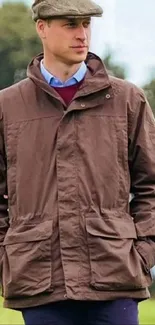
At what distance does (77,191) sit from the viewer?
4.67 m

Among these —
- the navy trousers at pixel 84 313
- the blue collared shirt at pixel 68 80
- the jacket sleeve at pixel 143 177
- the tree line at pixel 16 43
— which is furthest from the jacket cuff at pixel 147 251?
the tree line at pixel 16 43

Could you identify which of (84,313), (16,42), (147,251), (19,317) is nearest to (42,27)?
(147,251)

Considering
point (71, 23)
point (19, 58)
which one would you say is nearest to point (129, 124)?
point (71, 23)

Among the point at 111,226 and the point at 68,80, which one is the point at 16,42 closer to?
the point at 68,80

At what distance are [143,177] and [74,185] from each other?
0.35 metres

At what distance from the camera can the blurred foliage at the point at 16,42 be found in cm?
1346

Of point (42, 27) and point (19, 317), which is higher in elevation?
point (42, 27)

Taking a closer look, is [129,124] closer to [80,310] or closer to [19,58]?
[80,310]

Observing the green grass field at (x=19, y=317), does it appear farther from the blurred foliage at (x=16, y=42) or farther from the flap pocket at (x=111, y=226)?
the flap pocket at (x=111, y=226)

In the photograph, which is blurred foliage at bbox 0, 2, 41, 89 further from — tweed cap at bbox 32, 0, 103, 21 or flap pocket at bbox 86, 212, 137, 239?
flap pocket at bbox 86, 212, 137, 239

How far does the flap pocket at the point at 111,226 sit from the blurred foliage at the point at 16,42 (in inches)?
342

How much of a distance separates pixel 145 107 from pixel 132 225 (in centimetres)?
49

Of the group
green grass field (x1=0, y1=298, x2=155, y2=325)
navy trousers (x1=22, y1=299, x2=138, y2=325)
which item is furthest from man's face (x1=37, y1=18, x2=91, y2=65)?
green grass field (x1=0, y1=298, x2=155, y2=325)

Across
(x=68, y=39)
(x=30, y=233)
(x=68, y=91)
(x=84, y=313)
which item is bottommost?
(x=84, y=313)
